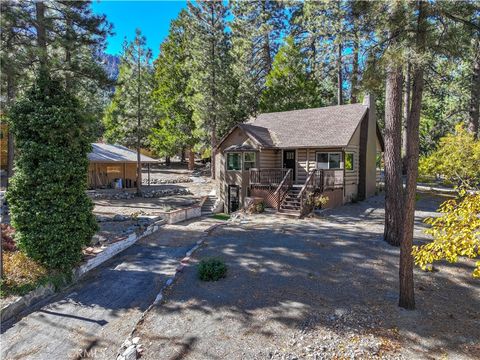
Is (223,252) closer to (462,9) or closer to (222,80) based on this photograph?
(462,9)

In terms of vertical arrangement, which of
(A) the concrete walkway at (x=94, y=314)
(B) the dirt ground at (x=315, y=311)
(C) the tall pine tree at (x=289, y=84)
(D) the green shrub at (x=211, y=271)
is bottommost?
(A) the concrete walkway at (x=94, y=314)

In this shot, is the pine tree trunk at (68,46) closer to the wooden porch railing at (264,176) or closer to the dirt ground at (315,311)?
the dirt ground at (315,311)

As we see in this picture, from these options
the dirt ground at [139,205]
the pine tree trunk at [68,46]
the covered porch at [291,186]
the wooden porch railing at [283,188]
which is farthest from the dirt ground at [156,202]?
the pine tree trunk at [68,46]

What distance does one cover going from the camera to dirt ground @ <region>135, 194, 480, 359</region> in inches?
206

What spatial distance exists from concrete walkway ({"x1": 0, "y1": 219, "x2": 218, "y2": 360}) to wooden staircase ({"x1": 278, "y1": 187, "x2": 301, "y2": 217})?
7578 millimetres

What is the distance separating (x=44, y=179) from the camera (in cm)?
807

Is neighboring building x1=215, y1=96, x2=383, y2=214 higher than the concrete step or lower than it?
higher

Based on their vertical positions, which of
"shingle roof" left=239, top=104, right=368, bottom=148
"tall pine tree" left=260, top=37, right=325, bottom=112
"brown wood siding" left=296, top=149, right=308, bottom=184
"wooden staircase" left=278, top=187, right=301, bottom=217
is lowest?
"wooden staircase" left=278, top=187, right=301, bottom=217

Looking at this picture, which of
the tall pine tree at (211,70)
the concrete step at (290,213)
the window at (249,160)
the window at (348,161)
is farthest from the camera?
the tall pine tree at (211,70)

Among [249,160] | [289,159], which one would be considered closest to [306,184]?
[289,159]

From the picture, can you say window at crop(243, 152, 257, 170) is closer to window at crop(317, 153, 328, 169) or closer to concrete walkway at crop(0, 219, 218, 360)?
window at crop(317, 153, 328, 169)

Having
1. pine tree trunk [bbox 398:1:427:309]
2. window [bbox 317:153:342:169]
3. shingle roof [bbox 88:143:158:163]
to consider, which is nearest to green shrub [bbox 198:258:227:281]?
pine tree trunk [bbox 398:1:427:309]

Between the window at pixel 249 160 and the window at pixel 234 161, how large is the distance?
0.37m

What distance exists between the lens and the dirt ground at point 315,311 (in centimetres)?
Result: 522
